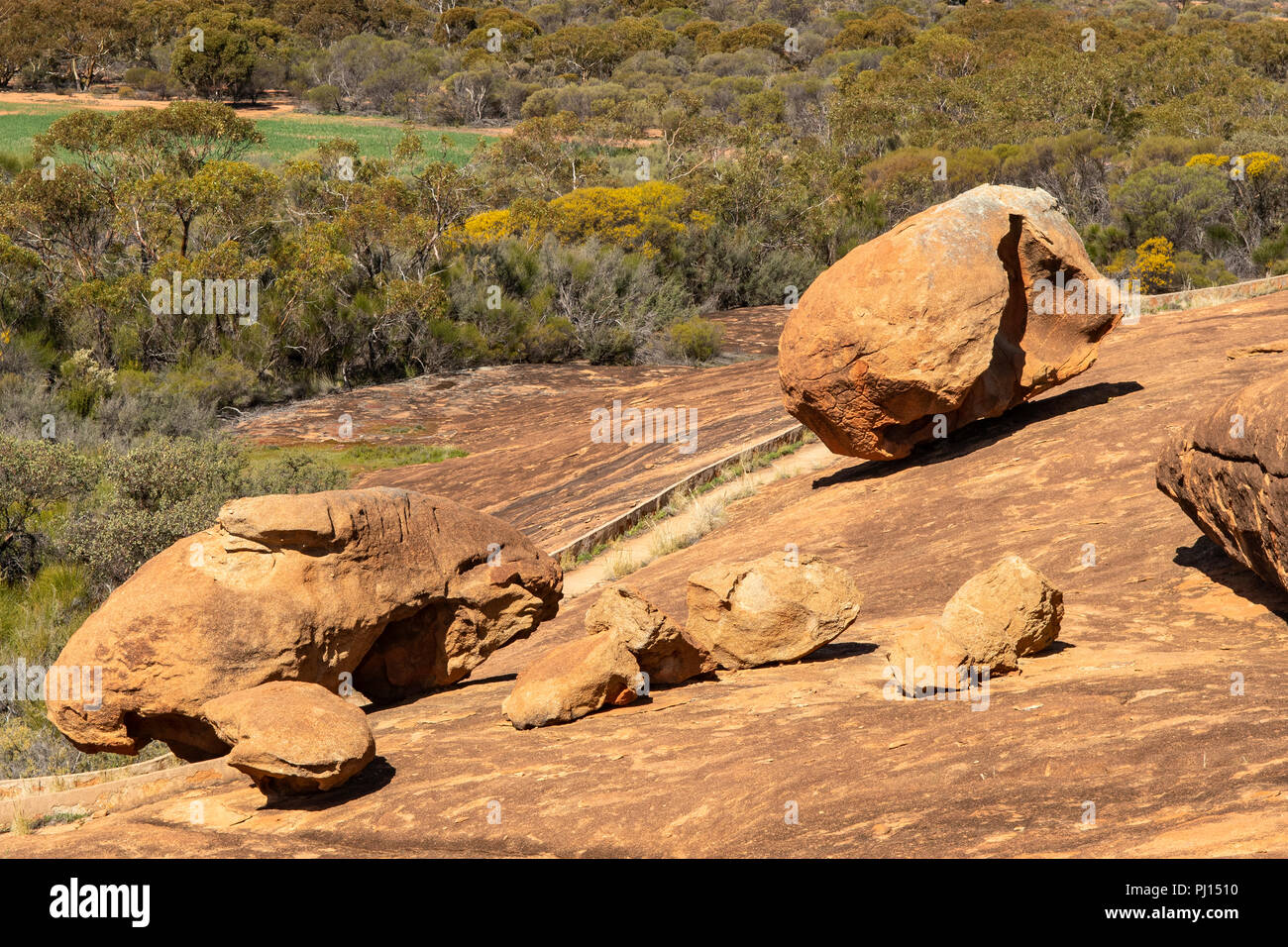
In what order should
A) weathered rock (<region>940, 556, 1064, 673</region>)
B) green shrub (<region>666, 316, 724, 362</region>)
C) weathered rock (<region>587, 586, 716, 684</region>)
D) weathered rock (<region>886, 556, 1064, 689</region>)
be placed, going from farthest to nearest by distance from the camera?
1. green shrub (<region>666, 316, 724, 362</region>)
2. weathered rock (<region>587, 586, 716, 684</region>)
3. weathered rock (<region>940, 556, 1064, 673</region>)
4. weathered rock (<region>886, 556, 1064, 689</region>)

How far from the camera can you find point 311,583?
7266 millimetres

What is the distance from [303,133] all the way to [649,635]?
52182mm

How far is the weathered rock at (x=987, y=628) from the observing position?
6.76 metres

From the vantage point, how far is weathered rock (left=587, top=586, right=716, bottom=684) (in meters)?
7.00

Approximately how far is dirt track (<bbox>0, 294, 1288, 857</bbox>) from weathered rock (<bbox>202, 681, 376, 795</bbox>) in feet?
0.58

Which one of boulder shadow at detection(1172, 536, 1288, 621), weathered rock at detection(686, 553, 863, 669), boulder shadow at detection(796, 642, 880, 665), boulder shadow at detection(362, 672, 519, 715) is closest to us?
boulder shadow at detection(1172, 536, 1288, 621)

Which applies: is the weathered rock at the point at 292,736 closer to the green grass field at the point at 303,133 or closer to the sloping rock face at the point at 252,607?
the sloping rock face at the point at 252,607

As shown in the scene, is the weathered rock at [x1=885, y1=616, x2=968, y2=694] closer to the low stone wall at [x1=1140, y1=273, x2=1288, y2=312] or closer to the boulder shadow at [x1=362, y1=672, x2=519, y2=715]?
the boulder shadow at [x1=362, y1=672, x2=519, y2=715]

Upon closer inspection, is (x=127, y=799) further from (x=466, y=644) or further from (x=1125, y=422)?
(x=1125, y=422)

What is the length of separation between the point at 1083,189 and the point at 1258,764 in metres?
30.6

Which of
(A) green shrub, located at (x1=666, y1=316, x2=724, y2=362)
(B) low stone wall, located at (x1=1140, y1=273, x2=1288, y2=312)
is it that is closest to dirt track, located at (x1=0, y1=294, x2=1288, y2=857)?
(B) low stone wall, located at (x1=1140, y1=273, x2=1288, y2=312)

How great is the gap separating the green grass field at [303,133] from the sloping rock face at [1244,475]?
38712mm

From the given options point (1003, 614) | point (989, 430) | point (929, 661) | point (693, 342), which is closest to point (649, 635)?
point (929, 661)
